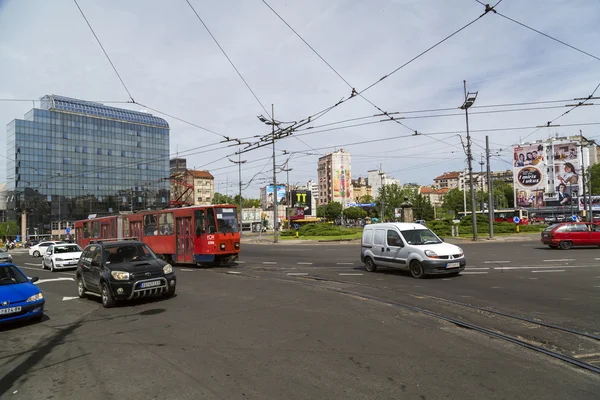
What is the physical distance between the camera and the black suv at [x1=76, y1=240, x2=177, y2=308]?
9.59 metres

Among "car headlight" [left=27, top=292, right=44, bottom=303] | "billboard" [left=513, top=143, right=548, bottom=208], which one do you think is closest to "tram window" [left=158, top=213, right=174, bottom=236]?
"car headlight" [left=27, top=292, right=44, bottom=303]

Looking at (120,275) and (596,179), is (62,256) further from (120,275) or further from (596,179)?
(596,179)

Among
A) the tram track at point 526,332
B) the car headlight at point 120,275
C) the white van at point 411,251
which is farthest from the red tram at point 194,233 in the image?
the tram track at point 526,332

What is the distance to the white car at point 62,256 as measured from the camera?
66.7ft

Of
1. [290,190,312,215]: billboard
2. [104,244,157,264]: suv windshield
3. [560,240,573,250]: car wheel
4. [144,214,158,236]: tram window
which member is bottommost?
[560,240,573,250]: car wheel

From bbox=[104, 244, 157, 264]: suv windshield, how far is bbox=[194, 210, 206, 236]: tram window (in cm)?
735

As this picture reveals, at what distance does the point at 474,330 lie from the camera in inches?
263

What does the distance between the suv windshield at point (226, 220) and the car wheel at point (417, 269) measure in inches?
349

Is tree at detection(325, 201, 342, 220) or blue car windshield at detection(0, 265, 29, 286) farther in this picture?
tree at detection(325, 201, 342, 220)

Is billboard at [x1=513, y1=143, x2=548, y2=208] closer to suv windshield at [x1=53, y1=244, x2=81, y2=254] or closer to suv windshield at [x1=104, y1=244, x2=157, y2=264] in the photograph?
suv windshield at [x1=53, y1=244, x2=81, y2=254]

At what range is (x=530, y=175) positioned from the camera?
9869cm

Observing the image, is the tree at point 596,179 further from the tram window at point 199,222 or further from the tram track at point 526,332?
the tram track at point 526,332

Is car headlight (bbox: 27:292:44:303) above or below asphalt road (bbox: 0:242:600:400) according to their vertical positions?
above

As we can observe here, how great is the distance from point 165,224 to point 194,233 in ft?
8.98
